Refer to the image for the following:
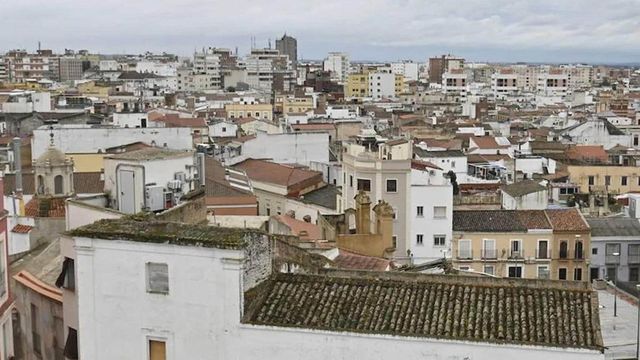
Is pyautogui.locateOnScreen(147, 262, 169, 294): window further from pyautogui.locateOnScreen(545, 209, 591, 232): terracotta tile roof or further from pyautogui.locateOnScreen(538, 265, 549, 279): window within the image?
pyautogui.locateOnScreen(538, 265, 549, 279): window

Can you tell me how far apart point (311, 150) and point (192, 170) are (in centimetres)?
3384

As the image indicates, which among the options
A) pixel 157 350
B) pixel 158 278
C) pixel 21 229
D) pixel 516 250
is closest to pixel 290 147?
pixel 516 250

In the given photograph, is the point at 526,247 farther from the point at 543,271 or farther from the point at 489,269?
the point at 489,269

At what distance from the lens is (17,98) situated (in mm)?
92688

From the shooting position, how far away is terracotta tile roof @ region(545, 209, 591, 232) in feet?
152

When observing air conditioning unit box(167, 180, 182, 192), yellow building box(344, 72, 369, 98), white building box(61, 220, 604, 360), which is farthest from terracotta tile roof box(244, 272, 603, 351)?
yellow building box(344, 72, 369, 98)

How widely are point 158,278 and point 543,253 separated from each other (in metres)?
32.8

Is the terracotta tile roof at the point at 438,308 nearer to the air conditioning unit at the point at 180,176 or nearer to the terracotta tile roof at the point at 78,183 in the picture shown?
the air conditioning unit at the point at 180,176

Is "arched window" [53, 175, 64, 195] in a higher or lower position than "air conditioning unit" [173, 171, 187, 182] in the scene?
lower

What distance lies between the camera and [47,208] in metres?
31.7

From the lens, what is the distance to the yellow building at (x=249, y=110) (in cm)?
11575

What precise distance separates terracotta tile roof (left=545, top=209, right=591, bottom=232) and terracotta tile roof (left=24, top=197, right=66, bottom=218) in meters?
25.5

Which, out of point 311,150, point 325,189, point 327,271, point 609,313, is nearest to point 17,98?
point 311,150

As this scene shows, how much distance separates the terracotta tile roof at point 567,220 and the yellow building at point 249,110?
6989 centimetres
